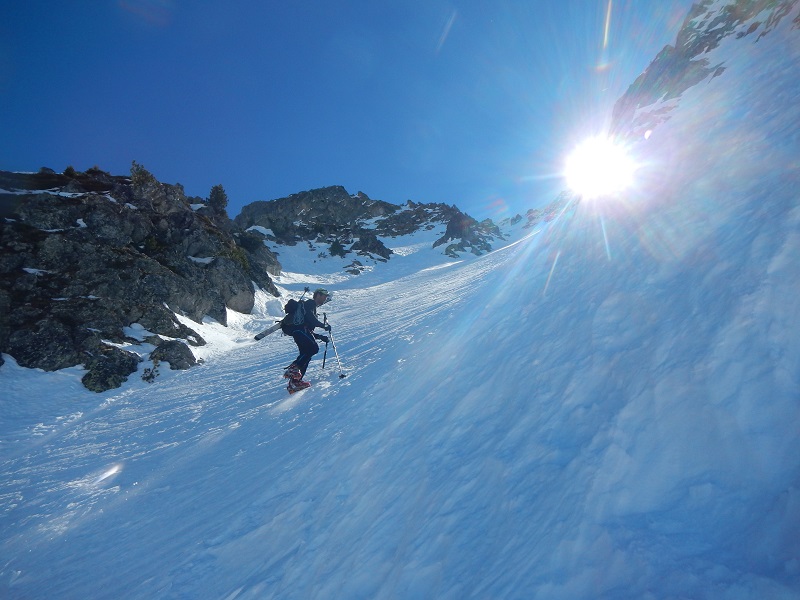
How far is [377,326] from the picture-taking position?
13.2 metres

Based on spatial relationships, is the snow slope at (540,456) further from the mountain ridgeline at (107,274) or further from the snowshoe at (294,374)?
the mountain ridgeline at (107,274)

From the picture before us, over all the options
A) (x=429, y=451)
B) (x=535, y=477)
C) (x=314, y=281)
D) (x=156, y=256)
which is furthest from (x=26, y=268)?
(x=314, y=281)

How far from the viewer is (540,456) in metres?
2.81

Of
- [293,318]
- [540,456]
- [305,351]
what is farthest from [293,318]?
[540,456]

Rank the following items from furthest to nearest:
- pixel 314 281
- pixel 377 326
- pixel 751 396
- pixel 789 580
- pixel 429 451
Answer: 1. pixel 314 281
2. pixel 377 326
3. pixel 429 451
4. pixel 751 396
5. pixel 789 580

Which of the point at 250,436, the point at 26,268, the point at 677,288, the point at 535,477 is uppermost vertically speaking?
the point at 26,268

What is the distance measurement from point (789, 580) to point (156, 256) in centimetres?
2348

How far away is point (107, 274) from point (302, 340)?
43.8 ft

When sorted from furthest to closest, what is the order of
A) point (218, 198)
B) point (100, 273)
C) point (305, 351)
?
point (218, 198), point (100, 273), point (305, 351)

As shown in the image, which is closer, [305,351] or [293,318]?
[305,351]

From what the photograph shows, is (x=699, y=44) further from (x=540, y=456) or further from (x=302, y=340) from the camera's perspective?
(x=540, y=456)

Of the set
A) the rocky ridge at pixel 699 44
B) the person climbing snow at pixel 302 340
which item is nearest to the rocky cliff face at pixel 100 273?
the person climbing snow at pixel 302 340

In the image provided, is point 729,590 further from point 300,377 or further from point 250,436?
point 300,377

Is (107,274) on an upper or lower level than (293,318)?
upper
